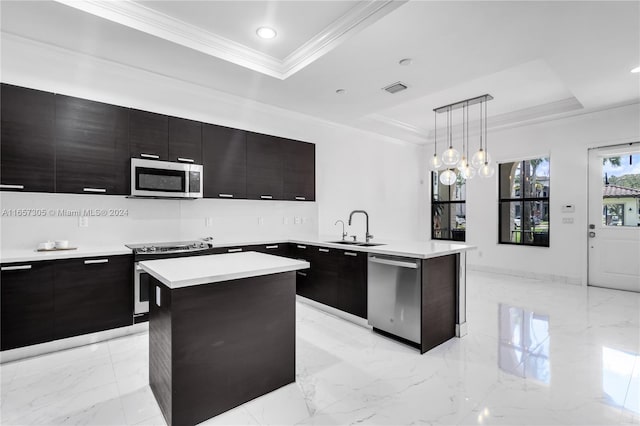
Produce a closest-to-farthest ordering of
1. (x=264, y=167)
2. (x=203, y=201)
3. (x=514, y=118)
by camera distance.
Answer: (x=203, y=201) → (x=264, y=167) → (x=514, y=118)

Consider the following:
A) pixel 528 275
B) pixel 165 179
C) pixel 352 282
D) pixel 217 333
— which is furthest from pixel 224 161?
pixel 528 275

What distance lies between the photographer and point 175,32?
2.80 metres

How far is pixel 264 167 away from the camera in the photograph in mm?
4207

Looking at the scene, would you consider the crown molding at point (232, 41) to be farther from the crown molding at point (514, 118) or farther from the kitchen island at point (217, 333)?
the crown molding at point (514, 118)

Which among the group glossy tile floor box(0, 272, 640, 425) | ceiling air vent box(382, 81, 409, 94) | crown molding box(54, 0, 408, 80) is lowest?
glossy tile floor box(0, 272, 640, 425)

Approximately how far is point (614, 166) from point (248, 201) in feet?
18.6

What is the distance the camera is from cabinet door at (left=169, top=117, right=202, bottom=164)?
3.44m

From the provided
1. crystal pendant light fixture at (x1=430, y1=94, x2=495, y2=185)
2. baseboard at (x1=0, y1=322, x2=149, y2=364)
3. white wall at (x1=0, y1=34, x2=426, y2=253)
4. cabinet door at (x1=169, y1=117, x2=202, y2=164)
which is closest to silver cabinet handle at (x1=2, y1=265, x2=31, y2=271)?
white wall at (x1=0, y1=34, x2=426, y2=253)

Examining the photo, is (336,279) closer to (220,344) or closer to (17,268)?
(220,344)

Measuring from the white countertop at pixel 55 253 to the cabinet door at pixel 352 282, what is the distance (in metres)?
2.14

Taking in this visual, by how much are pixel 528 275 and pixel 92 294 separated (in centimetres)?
653

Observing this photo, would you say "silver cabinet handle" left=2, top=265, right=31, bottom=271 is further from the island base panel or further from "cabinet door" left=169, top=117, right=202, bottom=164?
"cabinet door" left=169, top=117, right=202, bottom=164

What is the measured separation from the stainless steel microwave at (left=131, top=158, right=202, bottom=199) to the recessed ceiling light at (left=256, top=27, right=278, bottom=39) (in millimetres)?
1557

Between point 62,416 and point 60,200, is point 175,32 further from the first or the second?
point 62,416
